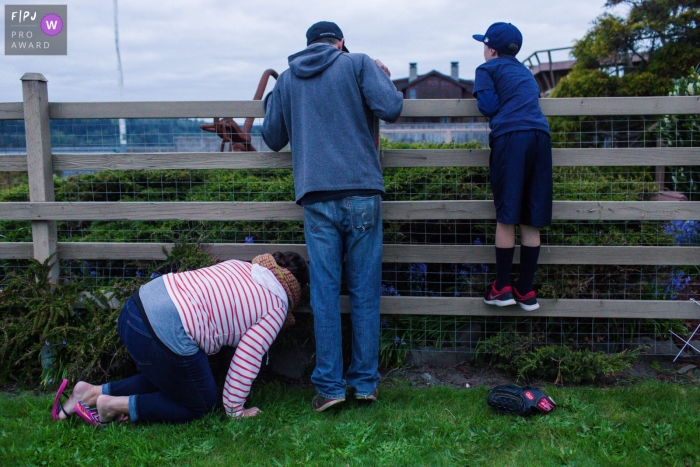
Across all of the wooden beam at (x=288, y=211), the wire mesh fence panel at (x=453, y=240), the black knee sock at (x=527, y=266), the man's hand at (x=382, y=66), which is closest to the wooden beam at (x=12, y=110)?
the wire mesh fence panel at (x=453, y=240)

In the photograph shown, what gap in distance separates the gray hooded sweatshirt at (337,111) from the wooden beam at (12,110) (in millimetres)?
1850

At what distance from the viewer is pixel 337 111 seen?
3209 millimetres

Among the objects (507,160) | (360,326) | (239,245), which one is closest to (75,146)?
(239,245)

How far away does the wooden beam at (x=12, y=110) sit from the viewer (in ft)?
12.7

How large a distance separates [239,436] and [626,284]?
2641mm

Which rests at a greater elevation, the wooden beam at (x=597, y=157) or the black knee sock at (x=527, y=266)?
the wooden beam at (x=597, y=157)

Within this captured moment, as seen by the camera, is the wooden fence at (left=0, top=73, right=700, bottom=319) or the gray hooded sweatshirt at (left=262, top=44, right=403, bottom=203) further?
the wooden fence at (left=0, top=73, right=700, bottom=319)

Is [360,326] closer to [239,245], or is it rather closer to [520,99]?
[239,245]

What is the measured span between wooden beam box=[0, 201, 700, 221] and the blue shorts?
254 mm

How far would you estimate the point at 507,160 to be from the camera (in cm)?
341

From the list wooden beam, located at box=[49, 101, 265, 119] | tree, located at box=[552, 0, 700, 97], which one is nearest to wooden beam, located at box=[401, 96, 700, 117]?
wooden beam, located at box=[49, 101, 265, 119]

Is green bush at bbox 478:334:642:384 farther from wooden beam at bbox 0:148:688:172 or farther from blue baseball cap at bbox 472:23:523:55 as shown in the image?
blue baseball cap at bbox 472:23:523:55

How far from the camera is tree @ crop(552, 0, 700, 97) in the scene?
427 inches

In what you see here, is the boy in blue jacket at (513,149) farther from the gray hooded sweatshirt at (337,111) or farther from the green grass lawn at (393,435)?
the green grass lawn at (393,435)
